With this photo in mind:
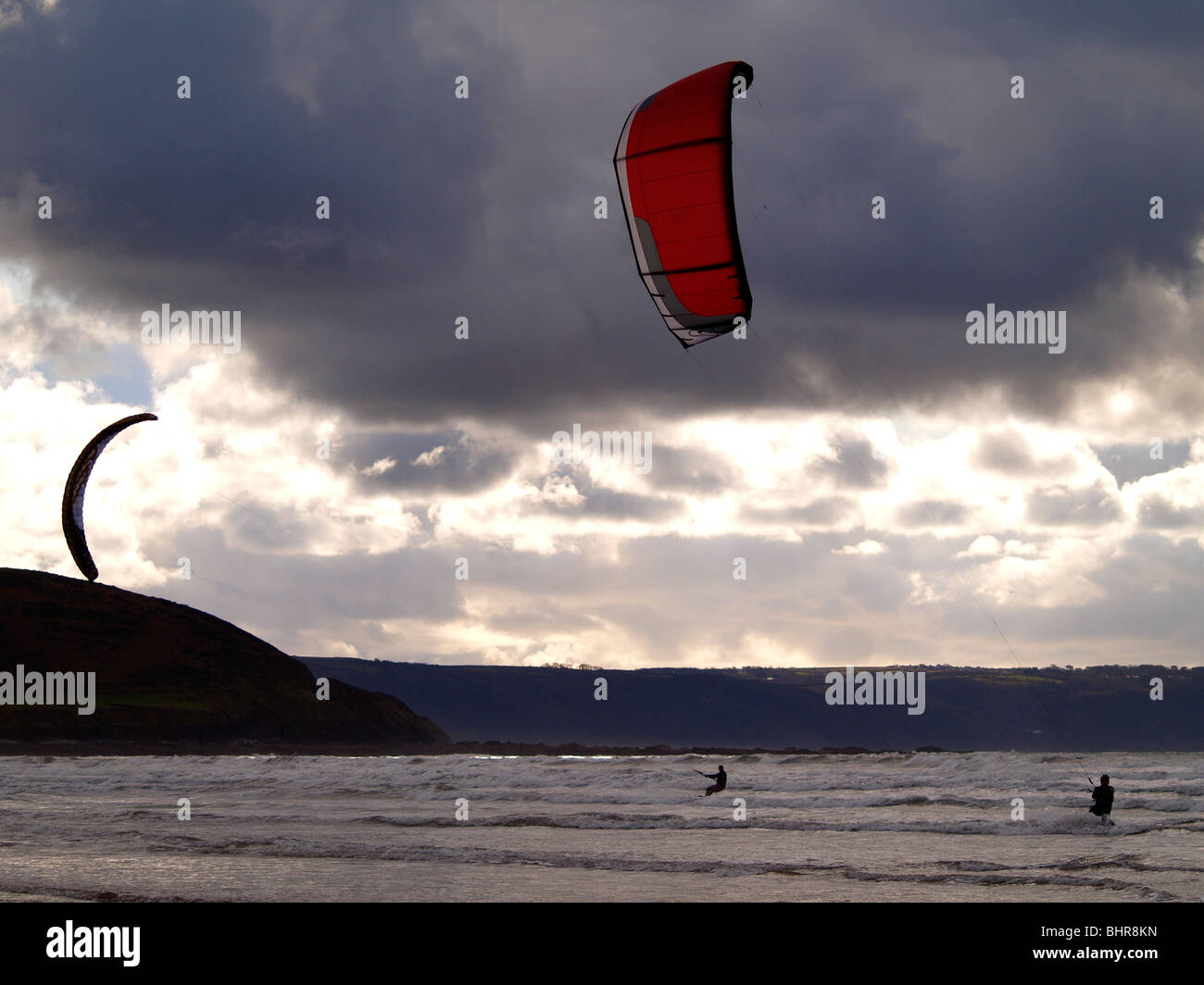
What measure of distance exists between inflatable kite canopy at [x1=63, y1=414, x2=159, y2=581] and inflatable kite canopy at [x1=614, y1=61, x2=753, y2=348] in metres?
30.1

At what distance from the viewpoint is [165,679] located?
8838 cm

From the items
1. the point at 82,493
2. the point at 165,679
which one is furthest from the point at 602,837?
the point at 165,679

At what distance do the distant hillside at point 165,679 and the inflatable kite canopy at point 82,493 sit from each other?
3159 cm

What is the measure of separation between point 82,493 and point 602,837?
3086 cm

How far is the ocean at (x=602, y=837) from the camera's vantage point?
16.4 m

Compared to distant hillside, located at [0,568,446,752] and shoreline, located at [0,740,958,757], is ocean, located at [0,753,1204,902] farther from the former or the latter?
distant hillside, located at [0,568,446,752]

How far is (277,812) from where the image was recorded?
1113 inches

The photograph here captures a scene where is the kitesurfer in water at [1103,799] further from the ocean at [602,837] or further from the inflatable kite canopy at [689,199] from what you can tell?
the inflatable kite canopy at [689,199]

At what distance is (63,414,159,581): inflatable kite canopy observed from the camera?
144 feet

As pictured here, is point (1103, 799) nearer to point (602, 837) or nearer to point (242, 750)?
point (602, 837)

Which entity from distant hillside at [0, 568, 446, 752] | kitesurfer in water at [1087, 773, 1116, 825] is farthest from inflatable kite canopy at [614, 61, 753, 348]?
distant hillside at [0, 568, 446, 752]
